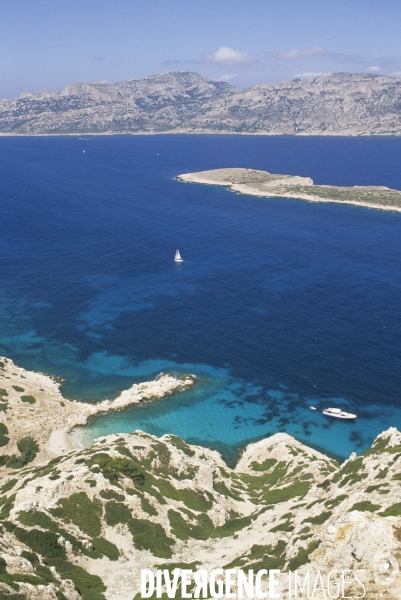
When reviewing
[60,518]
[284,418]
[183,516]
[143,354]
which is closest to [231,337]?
[143,354]

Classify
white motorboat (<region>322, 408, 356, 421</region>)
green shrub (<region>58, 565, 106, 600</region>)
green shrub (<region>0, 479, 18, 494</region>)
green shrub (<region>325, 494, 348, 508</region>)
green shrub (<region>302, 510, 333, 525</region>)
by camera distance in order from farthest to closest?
white motorboat (<region>322, 408, 356, 421</region>), green shrub (<region>0, 479, 18, 494</region>), green shrub (<region>325, 494, 348, 508</region>), green shrub (<region>302, 510, 333, 525</region>), green shrub (<region>58, 565, 106, 600</region>)

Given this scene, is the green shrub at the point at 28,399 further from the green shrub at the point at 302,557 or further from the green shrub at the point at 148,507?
the green shrub at the point at 302,557

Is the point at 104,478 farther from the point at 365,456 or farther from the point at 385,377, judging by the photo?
the point at 385,377

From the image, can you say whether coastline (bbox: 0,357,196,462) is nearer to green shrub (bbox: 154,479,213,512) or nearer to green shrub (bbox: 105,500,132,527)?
green shrub (bbox: 154,479,213,512)

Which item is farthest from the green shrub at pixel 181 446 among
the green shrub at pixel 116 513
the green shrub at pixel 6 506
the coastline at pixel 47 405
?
the green shrub at pixel 6 506

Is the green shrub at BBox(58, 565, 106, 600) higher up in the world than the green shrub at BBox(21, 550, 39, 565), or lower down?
lower down

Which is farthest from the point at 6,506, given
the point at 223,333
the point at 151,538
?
Result: the point at 223,333

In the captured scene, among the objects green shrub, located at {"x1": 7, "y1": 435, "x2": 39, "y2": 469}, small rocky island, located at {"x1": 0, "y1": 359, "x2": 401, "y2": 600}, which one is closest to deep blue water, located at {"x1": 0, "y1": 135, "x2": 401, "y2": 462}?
green shrub, located at {"x1": 7, "y1": 435, "x2": 39, "y2": 469}
